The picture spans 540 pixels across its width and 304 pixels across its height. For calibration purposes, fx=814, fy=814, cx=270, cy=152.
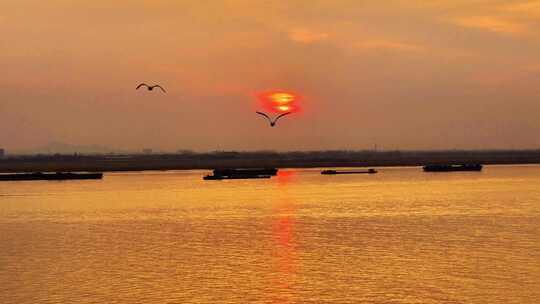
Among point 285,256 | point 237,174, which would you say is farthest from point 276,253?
point 237,174

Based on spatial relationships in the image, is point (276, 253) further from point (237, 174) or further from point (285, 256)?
point (237, 174)

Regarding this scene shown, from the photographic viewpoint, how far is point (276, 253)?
37.8 metres

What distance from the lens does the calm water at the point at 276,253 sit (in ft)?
90.7

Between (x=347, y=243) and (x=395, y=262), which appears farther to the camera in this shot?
(x=347, y=243)

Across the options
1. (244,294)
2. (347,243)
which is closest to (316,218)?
(347,243)

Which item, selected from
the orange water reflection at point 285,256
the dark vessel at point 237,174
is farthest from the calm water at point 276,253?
the dark vessel at point 237,174

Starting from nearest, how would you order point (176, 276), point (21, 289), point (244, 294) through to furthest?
point (244, 294) < point (21, 289) < point (176, 276)

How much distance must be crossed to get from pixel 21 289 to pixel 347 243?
1798 centimetres

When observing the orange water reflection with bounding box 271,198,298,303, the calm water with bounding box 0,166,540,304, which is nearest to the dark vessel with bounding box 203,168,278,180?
the calm water with bounding box 0,166,540,304

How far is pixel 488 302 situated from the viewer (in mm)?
25125

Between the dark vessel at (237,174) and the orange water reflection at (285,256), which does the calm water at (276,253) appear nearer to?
the orange water reflection at (285,256)

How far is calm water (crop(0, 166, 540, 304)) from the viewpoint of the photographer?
2764cm

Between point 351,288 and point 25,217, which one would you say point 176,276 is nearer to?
point 351,288

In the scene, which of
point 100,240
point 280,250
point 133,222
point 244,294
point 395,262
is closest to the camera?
point 244,294
